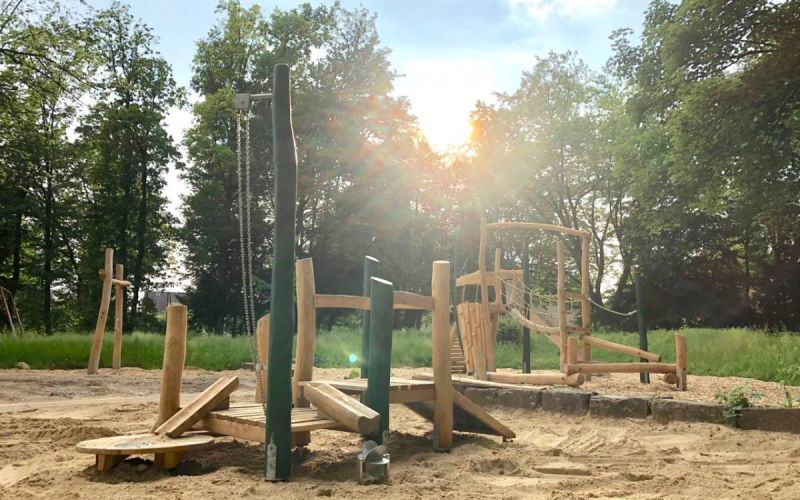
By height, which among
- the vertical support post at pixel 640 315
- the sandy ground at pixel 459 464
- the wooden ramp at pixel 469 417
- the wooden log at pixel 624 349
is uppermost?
the vertical support post at pixel 640 315

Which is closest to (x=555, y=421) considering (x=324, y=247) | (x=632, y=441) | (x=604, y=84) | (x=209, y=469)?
(x=632, y=441)

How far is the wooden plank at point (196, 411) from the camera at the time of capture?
474 cm

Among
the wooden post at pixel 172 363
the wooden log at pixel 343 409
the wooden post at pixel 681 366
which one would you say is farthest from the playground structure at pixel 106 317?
the wooden post at pixel 681 366

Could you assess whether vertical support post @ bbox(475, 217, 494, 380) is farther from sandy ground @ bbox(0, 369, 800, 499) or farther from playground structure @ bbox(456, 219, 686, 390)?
sandy ground @ bbox(0, 369, 800, 499)

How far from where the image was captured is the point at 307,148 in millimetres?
28969

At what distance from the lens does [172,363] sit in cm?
508

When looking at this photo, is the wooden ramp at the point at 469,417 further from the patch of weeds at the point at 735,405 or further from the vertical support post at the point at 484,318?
the vertical support post at the point at 484,318

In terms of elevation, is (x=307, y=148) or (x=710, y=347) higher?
(x=307, y=148)

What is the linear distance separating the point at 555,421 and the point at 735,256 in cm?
2738

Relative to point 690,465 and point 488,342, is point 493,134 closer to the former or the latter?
point 488,342

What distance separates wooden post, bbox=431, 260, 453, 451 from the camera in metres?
5.55

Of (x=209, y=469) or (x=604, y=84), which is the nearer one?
(x=209, y=469)

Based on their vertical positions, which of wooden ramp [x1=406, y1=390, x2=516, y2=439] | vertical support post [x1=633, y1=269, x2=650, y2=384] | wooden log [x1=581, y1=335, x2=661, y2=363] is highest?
vertical support post [x1=633, y1=269, x2=650, y2=384]

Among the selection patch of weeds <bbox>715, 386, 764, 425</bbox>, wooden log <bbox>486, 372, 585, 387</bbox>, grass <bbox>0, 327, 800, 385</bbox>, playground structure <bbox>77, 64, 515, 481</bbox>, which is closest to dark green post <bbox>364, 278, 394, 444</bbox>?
playground structure <bbox>77, 64, 515, 481</bbox>
